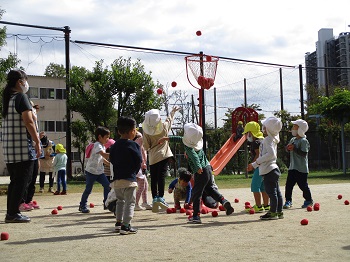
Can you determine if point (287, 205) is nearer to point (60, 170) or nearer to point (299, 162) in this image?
point (299, 162)

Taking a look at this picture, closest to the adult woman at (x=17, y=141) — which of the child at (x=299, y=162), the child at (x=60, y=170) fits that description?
the child at (x=299, y=162)

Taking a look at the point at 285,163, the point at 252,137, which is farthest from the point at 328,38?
the point at 252,137

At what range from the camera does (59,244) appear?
237 inches

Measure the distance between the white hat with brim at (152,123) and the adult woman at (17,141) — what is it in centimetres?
220

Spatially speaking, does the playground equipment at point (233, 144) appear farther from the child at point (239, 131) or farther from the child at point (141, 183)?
the child at point (141, 183)

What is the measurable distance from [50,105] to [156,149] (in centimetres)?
4386

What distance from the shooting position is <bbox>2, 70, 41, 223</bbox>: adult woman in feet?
26.2

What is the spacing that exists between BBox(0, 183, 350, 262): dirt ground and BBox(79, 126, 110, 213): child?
1.90 ft

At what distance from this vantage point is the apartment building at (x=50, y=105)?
5031 centimetres

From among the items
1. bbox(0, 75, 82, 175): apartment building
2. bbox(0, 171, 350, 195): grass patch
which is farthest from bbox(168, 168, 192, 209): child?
bbox(0, 75, 82, 175): apartment building

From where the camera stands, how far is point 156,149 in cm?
971

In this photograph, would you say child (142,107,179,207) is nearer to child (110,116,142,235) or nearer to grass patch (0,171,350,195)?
child (110,116,142,235)

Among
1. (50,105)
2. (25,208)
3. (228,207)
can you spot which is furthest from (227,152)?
(50,105)

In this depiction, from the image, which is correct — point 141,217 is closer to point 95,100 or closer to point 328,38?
point 95,100
